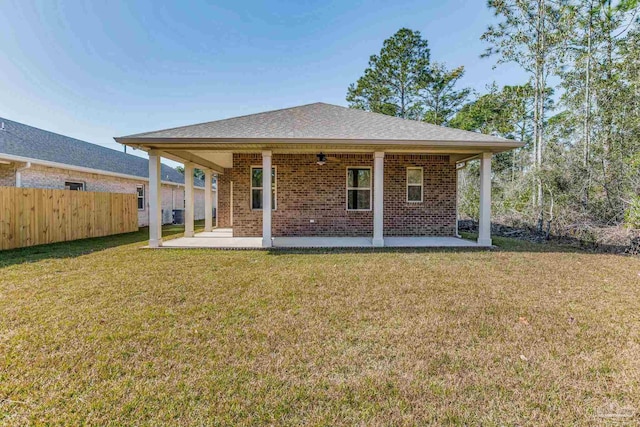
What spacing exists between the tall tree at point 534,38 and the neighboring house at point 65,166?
19.4 meters

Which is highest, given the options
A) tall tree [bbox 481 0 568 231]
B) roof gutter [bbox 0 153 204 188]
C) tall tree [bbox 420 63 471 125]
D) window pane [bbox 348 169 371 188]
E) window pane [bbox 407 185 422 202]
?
tall tree [bbox 420 63 471 125]

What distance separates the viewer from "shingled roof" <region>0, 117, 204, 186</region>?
1069cm

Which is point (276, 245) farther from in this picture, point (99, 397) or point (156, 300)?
point (99, 397)

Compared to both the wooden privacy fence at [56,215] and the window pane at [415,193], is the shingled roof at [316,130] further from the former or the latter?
the wooden privacy fence at [56,215]

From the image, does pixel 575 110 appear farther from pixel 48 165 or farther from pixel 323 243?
pixel 48 165

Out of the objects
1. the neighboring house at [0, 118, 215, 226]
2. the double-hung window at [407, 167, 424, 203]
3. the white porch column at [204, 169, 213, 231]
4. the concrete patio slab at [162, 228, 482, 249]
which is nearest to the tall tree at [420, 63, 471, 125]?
the double-hung window at [407, 167, 424, 203]

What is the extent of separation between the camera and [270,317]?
11.9 ft

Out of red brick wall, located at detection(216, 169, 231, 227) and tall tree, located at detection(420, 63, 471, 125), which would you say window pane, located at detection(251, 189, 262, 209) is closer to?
red brick wall, located at detection(216, 169, 231, 227)

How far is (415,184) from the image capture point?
10.9 m

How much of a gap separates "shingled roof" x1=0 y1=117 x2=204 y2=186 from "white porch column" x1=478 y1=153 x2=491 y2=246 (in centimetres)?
1533

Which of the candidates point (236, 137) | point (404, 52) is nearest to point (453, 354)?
point (236, 137)

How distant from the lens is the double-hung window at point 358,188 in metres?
10.7

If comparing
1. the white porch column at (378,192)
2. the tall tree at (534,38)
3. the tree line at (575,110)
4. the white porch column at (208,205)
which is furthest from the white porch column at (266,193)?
the tall tree at (534,38)

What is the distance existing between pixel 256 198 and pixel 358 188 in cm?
383
